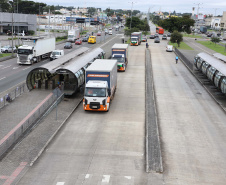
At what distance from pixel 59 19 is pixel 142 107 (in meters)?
177

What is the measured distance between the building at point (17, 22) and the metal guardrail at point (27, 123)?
83813 mm

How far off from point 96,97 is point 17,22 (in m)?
91.7

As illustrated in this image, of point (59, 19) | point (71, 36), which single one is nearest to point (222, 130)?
point (71, 36)

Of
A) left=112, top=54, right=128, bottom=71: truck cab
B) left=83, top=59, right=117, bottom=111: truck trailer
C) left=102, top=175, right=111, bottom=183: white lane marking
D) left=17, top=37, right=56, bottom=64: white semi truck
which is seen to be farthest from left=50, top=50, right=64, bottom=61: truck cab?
left=102, top=175, right=111, bottom=183: white lane marking

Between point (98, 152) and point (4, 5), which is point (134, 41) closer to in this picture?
point (98, 152)

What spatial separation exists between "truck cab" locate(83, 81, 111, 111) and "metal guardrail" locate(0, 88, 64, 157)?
2.79m

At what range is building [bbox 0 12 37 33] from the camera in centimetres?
10438

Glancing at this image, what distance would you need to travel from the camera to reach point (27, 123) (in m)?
20.8

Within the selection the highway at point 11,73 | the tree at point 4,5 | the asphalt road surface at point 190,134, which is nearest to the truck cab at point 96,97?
the asphalt road surface at point 190,134

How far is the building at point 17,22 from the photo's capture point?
104 meters

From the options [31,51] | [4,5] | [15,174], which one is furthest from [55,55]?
[4,5]

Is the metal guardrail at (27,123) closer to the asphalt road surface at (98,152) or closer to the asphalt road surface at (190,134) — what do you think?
the asphalt road surface at (98,152)

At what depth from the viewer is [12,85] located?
33.0 metres

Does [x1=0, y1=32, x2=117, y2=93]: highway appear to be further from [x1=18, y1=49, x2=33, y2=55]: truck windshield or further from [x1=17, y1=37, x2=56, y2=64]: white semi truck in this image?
[x1=18, y1=49, x2=33, y2=55]: truck windshield
